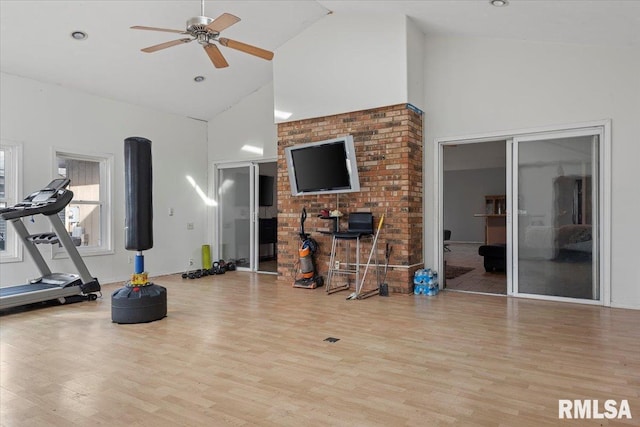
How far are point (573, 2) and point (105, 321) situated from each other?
5.51m

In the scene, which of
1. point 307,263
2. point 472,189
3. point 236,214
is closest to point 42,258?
point 236,214

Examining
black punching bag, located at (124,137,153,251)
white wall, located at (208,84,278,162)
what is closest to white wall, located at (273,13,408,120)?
white wall, located at (208,84,278,162)

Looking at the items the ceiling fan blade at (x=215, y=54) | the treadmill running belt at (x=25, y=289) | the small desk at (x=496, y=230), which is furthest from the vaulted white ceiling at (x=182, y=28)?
the small desk at (x=496, y=230)

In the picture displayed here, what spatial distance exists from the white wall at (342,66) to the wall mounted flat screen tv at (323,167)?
634 millimetres

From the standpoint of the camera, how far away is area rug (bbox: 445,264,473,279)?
23.5 feet

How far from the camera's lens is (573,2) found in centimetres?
400

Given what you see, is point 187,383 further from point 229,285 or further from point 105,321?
point 229,285

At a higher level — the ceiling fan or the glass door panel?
the ceiling fan

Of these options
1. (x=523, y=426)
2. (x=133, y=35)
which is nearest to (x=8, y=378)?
(x=523, y=426)

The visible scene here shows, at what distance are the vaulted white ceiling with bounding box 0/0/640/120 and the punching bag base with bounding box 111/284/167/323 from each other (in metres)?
3.21

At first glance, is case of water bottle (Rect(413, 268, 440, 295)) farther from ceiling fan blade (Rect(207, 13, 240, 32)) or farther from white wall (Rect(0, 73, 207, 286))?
white wall (Rect(0, 73, 207, 286))

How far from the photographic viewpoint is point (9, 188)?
223 inches

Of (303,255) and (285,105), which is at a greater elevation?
(285,105)

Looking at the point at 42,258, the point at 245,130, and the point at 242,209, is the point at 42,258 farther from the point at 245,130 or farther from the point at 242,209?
the point at 245,130
